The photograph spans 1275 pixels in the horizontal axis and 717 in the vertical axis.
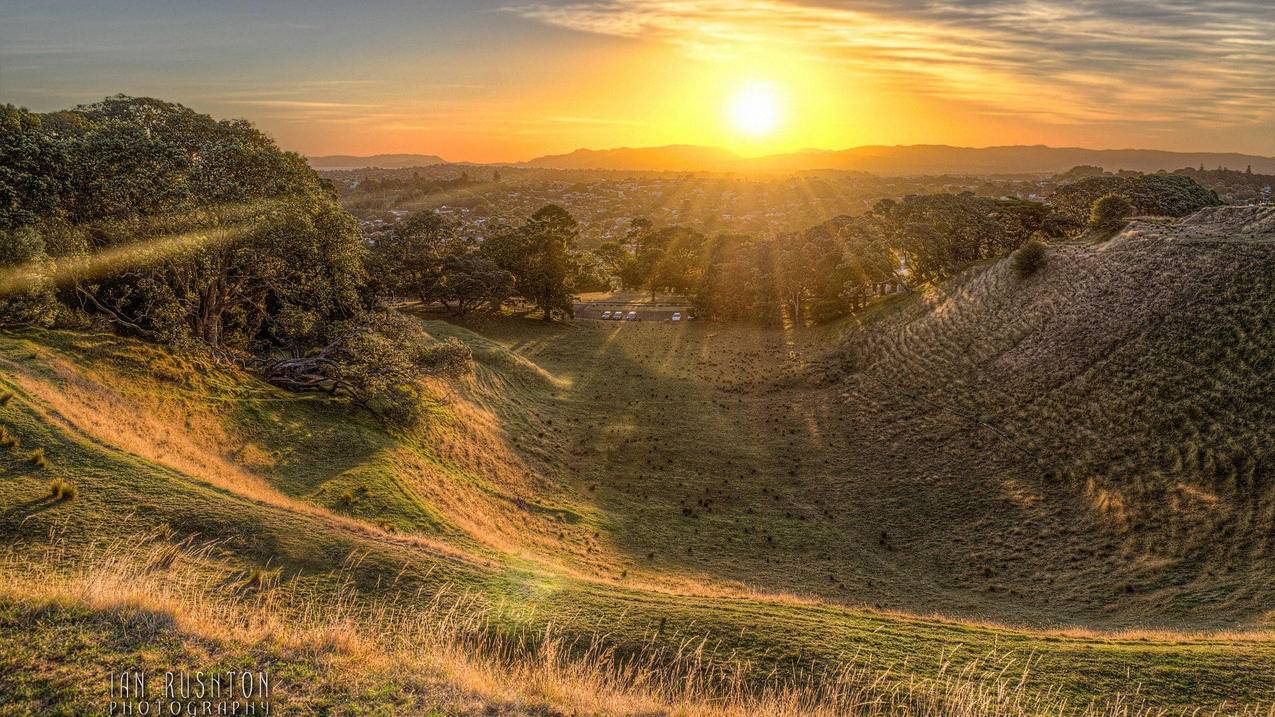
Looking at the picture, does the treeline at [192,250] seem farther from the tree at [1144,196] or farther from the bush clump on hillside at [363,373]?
the tree at [1144,196]

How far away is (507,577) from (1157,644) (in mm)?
16503

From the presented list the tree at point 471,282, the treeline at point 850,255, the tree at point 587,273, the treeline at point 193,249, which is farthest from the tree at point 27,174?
the treeline at point 850,255

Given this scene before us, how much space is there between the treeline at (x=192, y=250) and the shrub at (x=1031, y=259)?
49662 millimetres

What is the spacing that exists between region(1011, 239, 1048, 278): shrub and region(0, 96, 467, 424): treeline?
49.7m

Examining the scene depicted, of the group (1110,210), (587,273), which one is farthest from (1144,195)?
(587,273)

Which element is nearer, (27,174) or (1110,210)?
(27,174)

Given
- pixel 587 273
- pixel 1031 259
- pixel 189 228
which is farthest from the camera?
pixel 587 273

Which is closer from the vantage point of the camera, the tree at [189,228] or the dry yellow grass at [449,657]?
the dry yellow grass at [449,657]

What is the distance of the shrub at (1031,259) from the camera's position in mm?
51781

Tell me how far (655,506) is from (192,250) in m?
24.4

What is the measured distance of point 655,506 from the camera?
30.7 metres

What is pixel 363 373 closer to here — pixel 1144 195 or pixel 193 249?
pixel 193 249

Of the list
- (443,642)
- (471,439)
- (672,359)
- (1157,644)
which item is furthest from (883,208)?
(443,642)

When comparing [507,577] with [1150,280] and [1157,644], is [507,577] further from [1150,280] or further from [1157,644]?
[1150,280]
